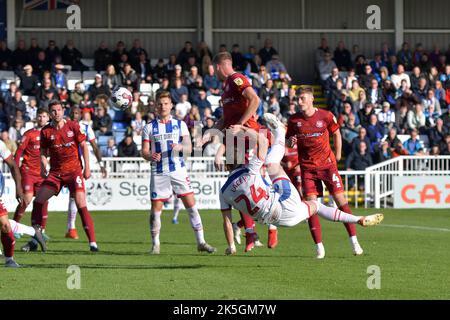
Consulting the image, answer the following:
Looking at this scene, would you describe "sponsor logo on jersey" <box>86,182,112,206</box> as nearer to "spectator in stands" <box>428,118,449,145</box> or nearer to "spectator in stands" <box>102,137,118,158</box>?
"spectator in stands" <box>102,137,118,158</box>

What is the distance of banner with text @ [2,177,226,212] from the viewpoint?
28.6 meters

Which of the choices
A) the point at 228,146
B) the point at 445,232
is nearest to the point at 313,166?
the point at 228,146

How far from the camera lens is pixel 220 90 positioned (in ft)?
115

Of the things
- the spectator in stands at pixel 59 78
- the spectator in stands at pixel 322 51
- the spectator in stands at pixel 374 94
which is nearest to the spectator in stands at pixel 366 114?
the spectator in stands at pixel 374 94

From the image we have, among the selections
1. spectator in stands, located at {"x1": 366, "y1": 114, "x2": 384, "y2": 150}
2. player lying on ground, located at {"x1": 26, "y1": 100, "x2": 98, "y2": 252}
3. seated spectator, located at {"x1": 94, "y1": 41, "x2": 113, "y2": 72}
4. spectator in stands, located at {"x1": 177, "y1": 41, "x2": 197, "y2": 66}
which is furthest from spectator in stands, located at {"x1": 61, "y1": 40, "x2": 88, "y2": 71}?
player lying on ground, located at {"x1": 26, "y1": 100, "x2": 98, "y2": 252}

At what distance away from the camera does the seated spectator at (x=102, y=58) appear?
116 feet

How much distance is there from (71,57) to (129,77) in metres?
3.04

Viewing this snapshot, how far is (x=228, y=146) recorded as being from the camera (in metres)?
13.4

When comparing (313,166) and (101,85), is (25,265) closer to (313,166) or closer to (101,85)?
(313,166)

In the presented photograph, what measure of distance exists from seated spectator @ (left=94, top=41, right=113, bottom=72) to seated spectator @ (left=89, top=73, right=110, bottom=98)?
2823mm

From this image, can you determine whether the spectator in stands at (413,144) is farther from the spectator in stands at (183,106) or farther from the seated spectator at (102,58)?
the seated spectator at (102,58)

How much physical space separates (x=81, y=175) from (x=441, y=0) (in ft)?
93.0

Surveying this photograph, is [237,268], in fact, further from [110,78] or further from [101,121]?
[110,78]

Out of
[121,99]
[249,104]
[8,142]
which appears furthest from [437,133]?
[249,104]
